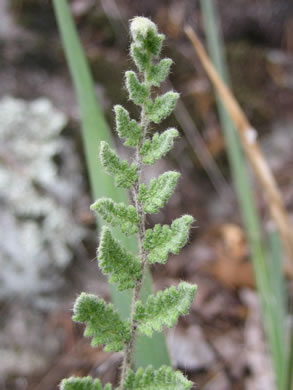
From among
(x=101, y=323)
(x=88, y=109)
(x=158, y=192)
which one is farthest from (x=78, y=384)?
(x=88, y=109)

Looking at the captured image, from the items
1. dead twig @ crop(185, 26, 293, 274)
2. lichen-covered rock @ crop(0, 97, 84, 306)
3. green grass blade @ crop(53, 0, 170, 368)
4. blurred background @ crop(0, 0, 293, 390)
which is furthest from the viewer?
lichen-covered rock @ crop(0, 97, 84, 306)

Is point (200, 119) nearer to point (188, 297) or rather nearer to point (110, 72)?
point (110, 72)

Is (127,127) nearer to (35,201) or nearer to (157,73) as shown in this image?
(157,73)

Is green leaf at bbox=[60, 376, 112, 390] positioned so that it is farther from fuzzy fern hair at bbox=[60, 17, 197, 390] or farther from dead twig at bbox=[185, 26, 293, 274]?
dead twig at bbox=[185, 26, 293, 274]

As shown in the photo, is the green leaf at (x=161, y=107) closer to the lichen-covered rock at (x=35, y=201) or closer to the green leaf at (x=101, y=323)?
the green leaf at (x=101, y=323)

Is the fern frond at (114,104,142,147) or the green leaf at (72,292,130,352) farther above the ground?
the fern frond at (114,104,142,147)

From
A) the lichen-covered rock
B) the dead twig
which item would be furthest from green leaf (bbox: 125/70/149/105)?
the lichen-covered rock
